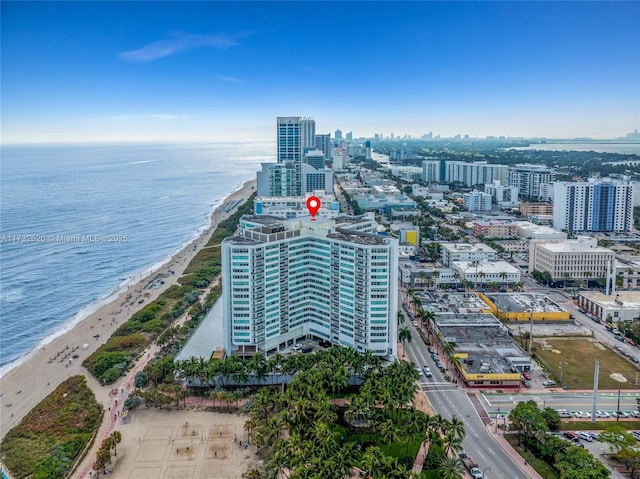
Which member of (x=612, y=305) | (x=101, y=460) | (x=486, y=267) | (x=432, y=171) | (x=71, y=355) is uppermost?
(x=432, y=171)

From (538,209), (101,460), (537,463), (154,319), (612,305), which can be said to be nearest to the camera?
(101,460)

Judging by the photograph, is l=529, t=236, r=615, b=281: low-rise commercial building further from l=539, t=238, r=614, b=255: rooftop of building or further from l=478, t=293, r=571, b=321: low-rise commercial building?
l=478, t=293, r=571, b=321: low-rise commercial building

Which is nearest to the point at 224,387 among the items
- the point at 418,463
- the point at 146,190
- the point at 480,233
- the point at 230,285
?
the point at 230,285

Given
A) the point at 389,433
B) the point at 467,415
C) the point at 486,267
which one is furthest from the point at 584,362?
the point at 486,267

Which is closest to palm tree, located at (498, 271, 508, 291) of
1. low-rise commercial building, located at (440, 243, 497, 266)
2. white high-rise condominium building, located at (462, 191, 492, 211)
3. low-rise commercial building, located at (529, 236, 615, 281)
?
low-rise commercial building, located at (529, 236, 615, 281)

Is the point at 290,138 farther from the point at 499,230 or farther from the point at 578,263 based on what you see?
the point at 578,263

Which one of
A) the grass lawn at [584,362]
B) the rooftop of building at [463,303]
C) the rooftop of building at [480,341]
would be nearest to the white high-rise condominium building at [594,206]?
the rooftop of building at [463,303]

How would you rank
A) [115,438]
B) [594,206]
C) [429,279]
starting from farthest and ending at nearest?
[594,206]
[429,279]
[115,438]

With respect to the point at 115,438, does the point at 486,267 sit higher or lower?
higher
